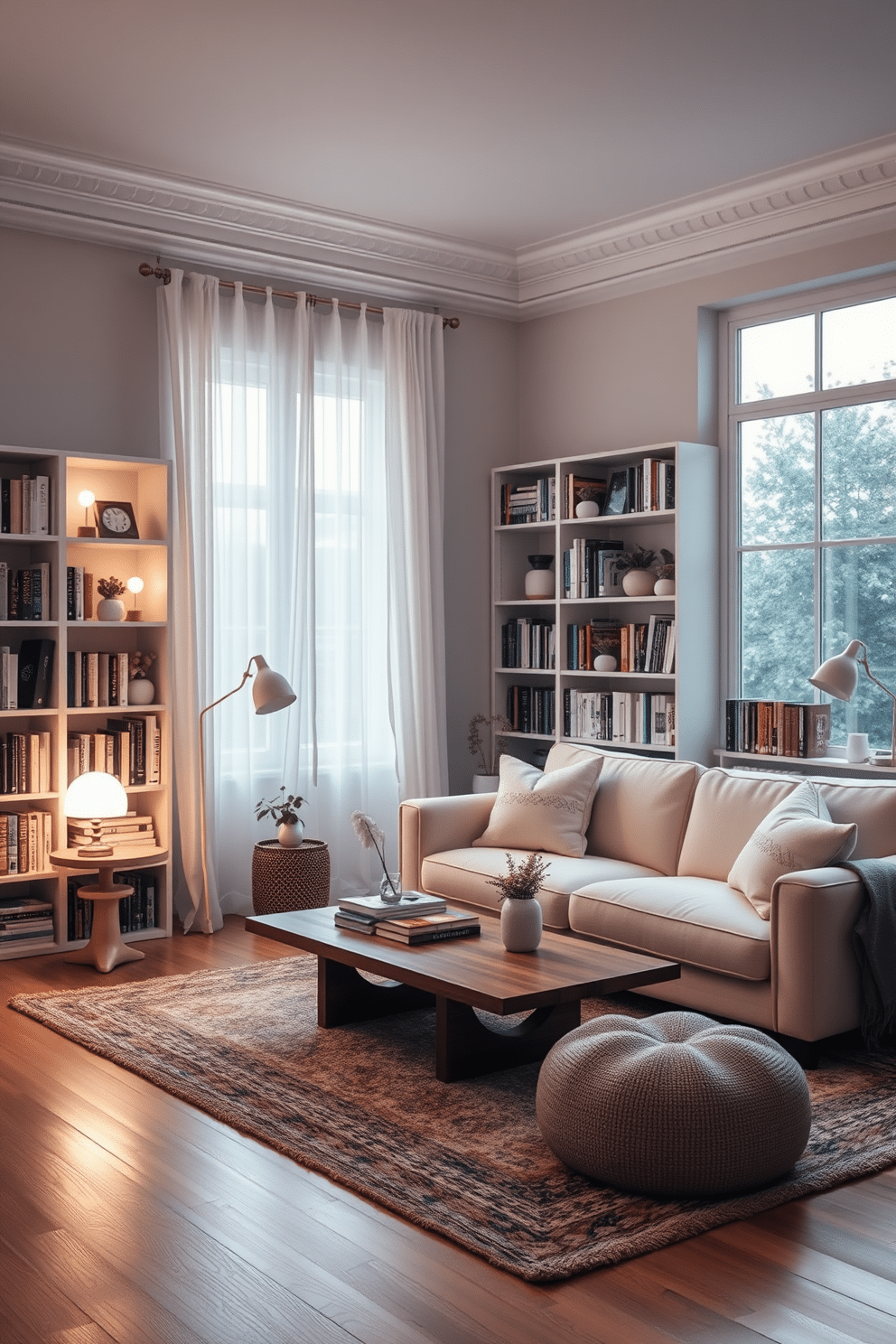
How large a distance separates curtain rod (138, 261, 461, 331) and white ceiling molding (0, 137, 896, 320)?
0.33 feet

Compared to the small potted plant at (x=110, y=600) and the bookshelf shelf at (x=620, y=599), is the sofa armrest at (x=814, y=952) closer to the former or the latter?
the bookshelf shelf at (x=620, y=599)

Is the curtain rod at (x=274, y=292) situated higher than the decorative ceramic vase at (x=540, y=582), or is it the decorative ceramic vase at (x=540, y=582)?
the curtain rod at (x=274, y=292)

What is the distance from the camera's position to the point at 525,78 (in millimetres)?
4504

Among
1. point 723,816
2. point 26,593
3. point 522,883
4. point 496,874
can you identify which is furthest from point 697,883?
point 26,593

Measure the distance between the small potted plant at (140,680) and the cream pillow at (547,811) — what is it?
1551 millimetres

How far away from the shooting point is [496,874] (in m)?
4.66

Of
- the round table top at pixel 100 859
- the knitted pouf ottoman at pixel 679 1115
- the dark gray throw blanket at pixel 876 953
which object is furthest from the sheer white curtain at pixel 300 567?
the knitted pouf ottoman at pixel 679 1115

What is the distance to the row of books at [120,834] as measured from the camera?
506cm

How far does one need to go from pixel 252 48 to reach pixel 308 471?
2101 millimetres

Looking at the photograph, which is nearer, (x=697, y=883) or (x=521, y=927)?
(x=521, y=927)

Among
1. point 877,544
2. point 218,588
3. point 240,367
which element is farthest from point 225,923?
point 877,544

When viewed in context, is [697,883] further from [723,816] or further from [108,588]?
[108,588]

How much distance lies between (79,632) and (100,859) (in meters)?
1.10

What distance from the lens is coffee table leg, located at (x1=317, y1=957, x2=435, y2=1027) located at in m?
4.09
